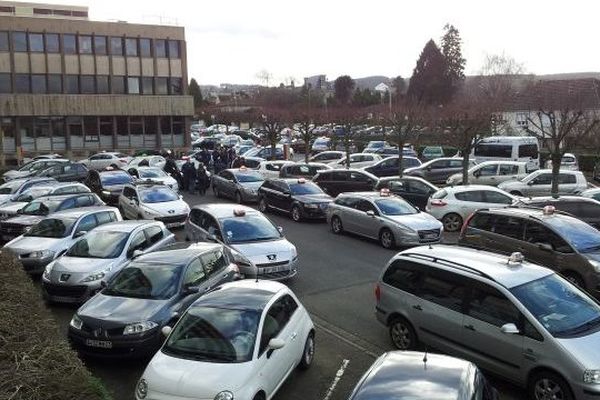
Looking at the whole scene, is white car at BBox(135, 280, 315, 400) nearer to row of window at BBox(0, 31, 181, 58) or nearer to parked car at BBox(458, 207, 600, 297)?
parked car at BBox(458, 207, 600, 297)

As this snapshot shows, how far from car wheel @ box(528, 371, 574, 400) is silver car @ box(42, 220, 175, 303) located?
780 cm

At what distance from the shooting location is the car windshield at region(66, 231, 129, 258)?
12.8 m

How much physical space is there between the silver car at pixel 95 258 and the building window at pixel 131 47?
41.9 metres

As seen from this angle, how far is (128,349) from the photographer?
9109 mm

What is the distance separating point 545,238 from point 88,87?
45664 mm

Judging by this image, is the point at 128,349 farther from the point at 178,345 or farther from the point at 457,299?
the point at 457,299

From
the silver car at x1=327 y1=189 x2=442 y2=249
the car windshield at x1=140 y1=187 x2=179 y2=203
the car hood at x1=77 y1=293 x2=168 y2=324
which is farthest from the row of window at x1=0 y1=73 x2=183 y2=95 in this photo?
the car hood at x1=77 y1=293 x2=168 y2=324

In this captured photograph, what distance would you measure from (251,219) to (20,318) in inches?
296

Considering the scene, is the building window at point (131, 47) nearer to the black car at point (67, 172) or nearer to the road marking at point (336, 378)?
the black car at point (67, 172)

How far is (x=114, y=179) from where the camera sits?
25.7 meters

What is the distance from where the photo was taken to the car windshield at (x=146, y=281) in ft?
32.9

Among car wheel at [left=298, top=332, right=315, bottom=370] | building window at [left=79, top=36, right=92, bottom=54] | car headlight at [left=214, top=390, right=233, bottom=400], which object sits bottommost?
car wheel at [left=298, top=332, right=315, bottom=370]

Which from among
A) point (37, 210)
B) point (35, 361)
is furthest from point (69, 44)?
point (35, 361)

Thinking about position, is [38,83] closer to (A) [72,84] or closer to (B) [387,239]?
(A) [72,84]
